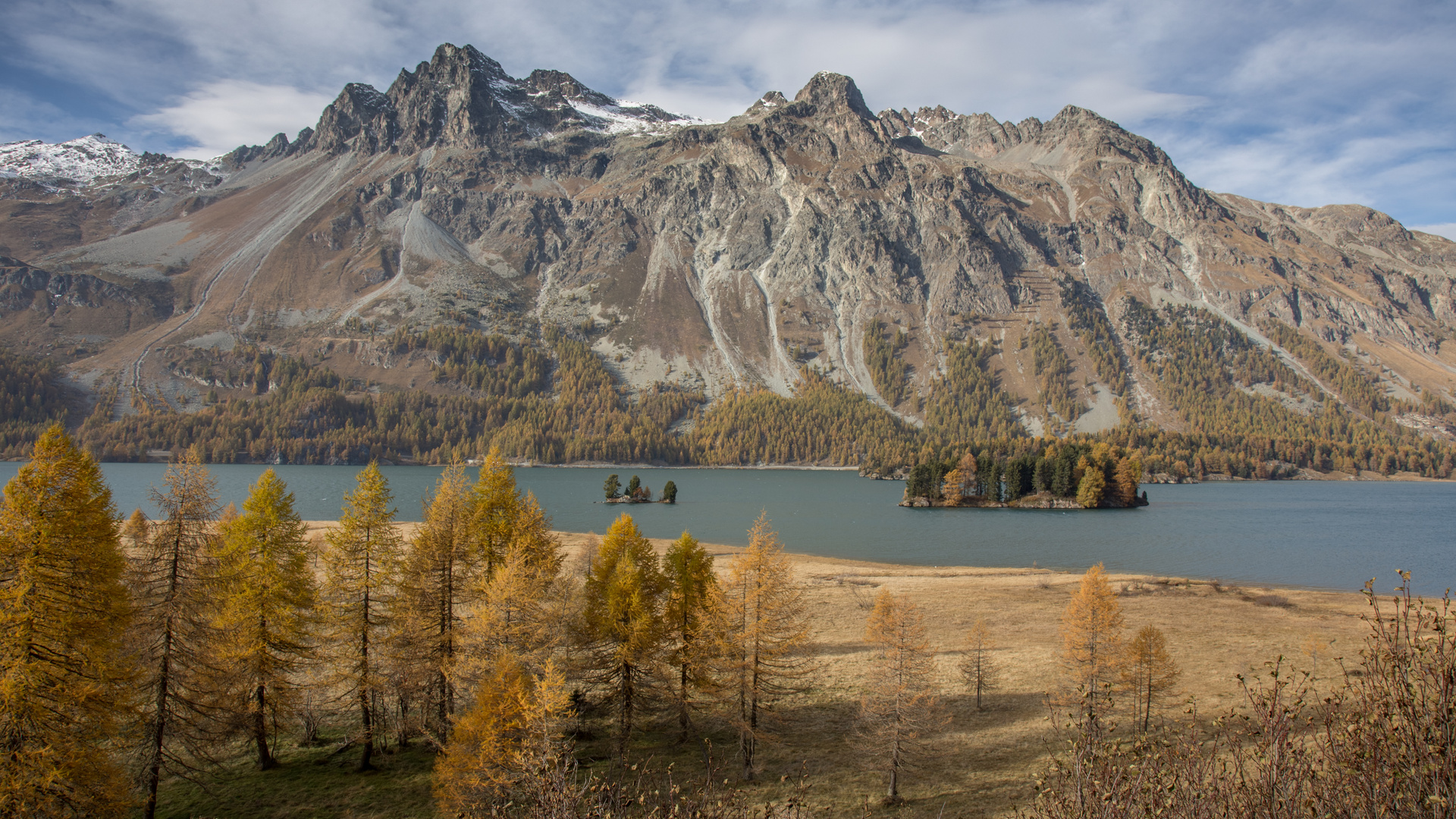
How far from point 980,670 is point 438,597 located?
21.9 meters

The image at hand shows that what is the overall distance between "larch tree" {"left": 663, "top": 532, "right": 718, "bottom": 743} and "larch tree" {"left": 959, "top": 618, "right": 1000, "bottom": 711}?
11.6 m

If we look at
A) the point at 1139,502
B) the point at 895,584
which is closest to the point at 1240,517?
the point at 1139,502

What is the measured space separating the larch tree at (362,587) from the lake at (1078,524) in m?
53.8

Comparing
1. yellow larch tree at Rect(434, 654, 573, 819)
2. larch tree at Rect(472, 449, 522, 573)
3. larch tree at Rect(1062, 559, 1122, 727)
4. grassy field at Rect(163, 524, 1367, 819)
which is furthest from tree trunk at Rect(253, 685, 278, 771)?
larch tree at Rect(1062, 559, 1122, 727)

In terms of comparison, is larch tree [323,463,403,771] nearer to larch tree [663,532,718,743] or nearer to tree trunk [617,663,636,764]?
tree trunk [617,663,636,764]

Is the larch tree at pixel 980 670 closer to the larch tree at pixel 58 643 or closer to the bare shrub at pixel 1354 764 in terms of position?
the bare shrub at pixel 1354 764

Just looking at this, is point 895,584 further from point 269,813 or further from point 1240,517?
point 1240,517

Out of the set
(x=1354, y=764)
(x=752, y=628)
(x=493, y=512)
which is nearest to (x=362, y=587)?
(x=493, y=512)

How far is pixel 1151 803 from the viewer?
6.84 metres

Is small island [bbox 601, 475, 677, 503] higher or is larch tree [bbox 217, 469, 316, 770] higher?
larch tree [bbox 217, 469, 316, 770]

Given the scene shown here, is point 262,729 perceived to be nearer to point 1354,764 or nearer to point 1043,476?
point 1354,764

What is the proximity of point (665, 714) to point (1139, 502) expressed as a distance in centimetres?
12025

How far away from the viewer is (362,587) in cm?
2420

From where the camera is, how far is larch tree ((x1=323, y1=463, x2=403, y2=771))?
24.2 meters
